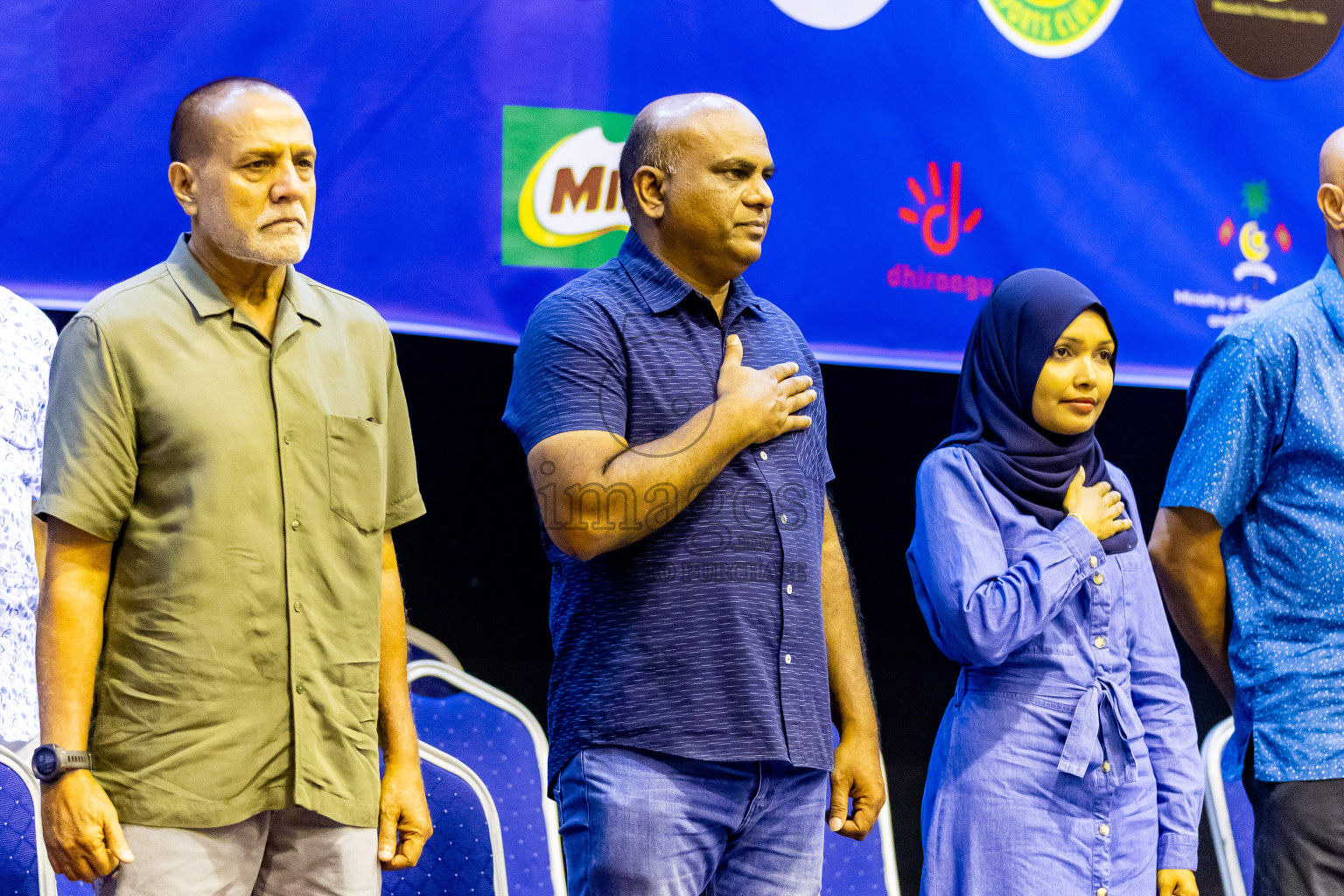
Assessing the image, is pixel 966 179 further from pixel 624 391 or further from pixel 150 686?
pixel 150 686

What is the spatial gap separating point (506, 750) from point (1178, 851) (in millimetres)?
1342

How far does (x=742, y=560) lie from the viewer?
2035 millimetres

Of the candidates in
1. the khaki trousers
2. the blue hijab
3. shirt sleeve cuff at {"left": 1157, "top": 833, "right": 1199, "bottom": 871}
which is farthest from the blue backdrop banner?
shirt sleeve cuff at {"left": 1157, "top": 833, "right": 1199, "bottom": 871}

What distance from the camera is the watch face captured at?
1.75 metres

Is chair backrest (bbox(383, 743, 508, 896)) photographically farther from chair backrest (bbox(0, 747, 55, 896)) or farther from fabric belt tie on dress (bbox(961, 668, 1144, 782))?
fabric belt tie on dress (bbox(961, 668, 1144, 782))

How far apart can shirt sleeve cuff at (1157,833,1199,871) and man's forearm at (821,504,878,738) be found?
0.59 meters

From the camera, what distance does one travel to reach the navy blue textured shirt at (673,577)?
1.97 metres

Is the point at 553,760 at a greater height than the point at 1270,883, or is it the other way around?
the point at 553,760

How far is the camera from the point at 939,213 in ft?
10.3

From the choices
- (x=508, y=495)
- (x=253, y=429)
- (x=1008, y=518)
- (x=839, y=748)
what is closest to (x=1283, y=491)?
(x=1008, y=518)

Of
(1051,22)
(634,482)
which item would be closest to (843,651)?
(634,482)

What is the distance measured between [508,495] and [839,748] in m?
0.96

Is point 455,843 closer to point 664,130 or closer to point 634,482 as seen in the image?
point 634,482

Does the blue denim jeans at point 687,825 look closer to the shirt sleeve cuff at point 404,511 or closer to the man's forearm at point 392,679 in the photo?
the man's forearm at point 392,679
